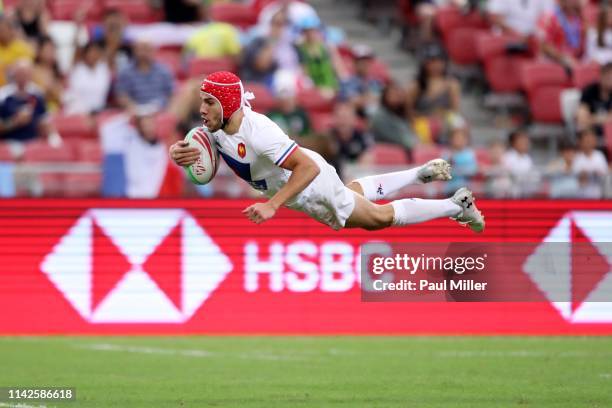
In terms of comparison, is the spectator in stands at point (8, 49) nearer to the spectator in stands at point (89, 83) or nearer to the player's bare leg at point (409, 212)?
the spectator in stands at point (89, 83)

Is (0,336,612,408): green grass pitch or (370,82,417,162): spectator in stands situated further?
(370,82,417,162): spectator in stands

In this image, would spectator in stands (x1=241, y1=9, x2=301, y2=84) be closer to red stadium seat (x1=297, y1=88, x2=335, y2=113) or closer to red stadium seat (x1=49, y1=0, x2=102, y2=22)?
red stadium seat (x1=297, y1=88, x2=335, y2=113)

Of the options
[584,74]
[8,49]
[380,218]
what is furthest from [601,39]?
[380,218]

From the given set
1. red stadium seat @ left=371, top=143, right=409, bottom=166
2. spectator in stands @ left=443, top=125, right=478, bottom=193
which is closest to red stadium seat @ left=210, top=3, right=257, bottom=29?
spectator in stands @ left=443, top=125, right=478, bottom=193

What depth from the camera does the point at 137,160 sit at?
15906mm

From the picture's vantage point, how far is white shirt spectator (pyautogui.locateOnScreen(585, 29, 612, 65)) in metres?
20.8

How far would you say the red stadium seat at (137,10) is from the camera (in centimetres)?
2027

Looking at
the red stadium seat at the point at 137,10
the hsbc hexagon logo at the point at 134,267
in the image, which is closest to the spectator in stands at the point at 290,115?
the hsbc hexagon logo at the point at 134,267

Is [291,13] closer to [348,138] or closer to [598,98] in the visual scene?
[348,138]

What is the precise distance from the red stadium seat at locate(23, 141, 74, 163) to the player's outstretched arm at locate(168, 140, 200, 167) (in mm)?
6459

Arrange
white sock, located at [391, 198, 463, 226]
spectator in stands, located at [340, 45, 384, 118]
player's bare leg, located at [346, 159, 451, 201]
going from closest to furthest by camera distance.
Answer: white sock, located at [391, 198, 463, 226] → player's bare leg, located at [346, 159, 451, 201] → spectator in stands, located at [340, 45, 384, 118]

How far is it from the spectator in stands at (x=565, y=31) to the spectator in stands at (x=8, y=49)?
7745 millimetres

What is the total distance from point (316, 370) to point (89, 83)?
25.2 ft

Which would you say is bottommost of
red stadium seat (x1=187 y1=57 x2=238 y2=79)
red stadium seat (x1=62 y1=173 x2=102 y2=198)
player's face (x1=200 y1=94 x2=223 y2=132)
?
red stadium seat (x1=62 y1=173 x2=102 y2=198)
